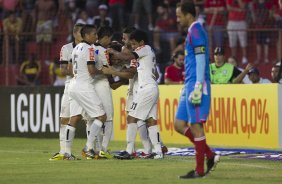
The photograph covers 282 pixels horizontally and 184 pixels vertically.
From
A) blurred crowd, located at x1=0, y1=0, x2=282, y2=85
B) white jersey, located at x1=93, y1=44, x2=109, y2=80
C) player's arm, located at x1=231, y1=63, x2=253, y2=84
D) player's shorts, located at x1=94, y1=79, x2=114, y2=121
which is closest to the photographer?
white jersey, located at x1=93, y1=44, x2=109, y2=80

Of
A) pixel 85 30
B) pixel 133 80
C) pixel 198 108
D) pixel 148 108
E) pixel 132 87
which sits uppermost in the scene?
pixel 85 30

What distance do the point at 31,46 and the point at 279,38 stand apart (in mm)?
6562

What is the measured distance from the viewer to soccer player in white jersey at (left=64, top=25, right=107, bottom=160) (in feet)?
Answer: 54.3

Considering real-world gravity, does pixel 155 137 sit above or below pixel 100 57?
below

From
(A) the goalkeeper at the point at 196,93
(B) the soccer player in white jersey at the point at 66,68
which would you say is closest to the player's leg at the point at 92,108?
(B) the soccer player in white jersey at the point at 66,68

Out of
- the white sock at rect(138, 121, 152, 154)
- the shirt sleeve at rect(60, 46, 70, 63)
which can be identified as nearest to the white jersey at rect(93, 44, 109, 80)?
the shirt sleeve at rect(60, 46, 70, 63)

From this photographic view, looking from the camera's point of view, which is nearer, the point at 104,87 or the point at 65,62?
the point at 104,87

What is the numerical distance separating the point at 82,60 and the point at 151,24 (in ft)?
36.6

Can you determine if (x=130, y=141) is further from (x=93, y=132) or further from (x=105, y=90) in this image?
(x=105, y=90)

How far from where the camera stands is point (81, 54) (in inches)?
652

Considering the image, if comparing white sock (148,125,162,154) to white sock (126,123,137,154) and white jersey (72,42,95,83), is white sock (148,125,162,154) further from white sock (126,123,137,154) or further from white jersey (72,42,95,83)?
white jersey (72,42,95,83)

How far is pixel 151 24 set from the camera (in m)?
27.6

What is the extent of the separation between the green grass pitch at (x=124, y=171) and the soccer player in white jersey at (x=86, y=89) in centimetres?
48

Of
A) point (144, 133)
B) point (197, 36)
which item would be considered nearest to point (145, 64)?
point (144, 133)
